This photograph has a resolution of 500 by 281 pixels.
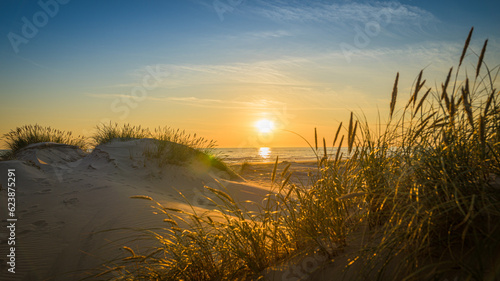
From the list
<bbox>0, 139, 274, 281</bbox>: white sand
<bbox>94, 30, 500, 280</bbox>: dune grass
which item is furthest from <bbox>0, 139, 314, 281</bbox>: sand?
<bbox>94, 30, 500, 280</bbox>: dune grass

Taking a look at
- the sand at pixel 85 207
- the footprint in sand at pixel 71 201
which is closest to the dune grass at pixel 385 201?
the sand at pixel 85 207

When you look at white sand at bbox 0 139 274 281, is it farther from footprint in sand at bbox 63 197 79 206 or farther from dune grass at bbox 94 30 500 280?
dune grass at bbox 94 30 500 280

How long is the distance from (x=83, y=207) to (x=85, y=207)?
28mm

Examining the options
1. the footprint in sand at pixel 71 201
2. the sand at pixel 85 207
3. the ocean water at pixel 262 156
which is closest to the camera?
the sand at pixel 85 207

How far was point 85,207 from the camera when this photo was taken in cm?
447

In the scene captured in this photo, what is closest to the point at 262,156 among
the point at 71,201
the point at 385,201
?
the point at 71,201

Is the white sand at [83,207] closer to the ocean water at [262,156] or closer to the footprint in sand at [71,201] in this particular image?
the footprint in sand at [71,201]

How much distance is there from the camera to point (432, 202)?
145 centimetres

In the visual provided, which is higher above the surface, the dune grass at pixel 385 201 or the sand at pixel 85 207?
the dune grass at pixel 385 201

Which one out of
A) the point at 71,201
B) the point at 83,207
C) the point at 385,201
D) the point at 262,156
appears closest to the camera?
the point at 385,201

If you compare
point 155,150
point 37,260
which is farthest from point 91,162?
point 37,260

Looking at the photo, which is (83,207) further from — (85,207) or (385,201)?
(385,201)

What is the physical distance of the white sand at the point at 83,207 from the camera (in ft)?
10.2

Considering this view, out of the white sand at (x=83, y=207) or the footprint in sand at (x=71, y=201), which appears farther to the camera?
the footprint in sand at (x=71, y=201)
